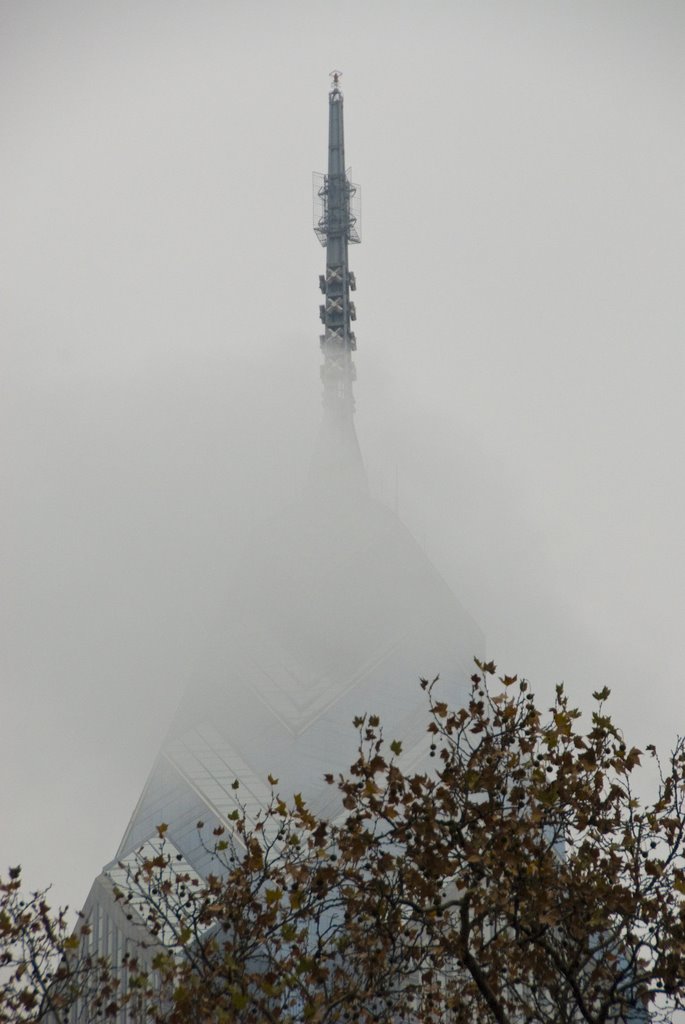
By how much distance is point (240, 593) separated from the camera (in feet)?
363

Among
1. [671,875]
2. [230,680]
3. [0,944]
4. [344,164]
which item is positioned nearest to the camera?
[671,875]

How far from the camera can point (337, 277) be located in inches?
4112

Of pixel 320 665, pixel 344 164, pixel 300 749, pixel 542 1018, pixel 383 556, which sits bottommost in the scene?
pixel 542 1018

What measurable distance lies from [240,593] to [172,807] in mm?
35318

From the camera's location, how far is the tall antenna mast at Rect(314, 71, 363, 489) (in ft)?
342

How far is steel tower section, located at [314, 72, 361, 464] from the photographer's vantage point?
10431cm

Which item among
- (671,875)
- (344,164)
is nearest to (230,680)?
(344,164)

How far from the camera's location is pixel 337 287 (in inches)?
4131

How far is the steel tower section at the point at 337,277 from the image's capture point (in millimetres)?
104312

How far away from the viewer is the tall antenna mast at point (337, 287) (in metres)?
104

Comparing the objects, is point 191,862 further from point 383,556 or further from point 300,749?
point 383,556

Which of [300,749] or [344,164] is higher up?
[344,164]

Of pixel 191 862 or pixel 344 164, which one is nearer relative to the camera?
pixel 191 862

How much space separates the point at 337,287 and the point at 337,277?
1122mm
